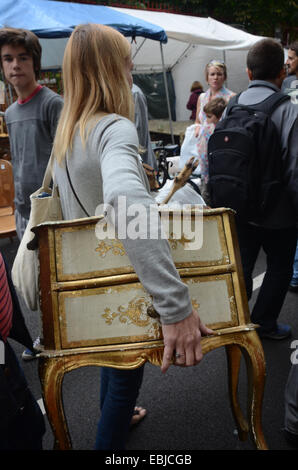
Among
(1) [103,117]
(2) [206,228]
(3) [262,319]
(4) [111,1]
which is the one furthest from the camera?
(4) [111,1]

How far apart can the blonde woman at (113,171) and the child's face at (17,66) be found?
43.4 inches

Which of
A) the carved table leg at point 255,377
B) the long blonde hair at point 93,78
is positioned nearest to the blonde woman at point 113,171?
the long blonde hair at point 93,78

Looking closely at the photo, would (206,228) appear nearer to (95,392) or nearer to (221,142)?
(221,142)

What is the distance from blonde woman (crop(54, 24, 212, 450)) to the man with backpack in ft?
3.38

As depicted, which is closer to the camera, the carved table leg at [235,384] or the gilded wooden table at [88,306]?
the gilded wooden table at [88,306]

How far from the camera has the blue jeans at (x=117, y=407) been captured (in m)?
1.41

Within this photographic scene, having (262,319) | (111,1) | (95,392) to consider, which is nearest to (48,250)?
(95,392)

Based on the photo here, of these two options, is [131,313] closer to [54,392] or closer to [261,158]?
[54,392]

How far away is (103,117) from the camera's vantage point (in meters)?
1.17

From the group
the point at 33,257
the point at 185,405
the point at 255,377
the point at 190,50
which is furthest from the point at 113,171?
the point at 190,50

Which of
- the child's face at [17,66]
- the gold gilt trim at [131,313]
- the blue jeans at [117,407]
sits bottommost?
the blue jeans at [117,407]

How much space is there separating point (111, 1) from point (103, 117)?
1245 centimetres

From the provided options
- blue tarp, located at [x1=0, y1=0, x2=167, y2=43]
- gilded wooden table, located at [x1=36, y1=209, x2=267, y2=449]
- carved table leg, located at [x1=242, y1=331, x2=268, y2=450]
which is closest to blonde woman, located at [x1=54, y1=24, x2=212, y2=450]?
gilded wooden table, located at [x1=36, y1=209, x2=267, y2=449]

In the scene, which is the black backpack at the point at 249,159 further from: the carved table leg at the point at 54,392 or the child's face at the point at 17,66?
the carved table leg at the point at 54,392
